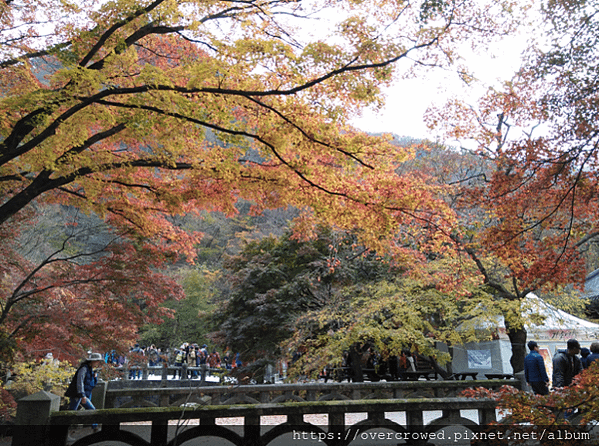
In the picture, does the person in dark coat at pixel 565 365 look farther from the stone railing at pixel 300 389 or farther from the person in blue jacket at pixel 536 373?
the stone railing at pixel 300 389

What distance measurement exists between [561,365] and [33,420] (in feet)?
23.4

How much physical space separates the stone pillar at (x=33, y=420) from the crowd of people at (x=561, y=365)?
6.95m

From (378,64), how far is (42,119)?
12.1ft

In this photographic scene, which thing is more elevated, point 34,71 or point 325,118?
point 34,71

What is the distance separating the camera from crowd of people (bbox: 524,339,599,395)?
21.8ft

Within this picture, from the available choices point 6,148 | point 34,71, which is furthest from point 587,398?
point 34,71

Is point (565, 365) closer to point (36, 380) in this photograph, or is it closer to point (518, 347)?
point (518, 347)

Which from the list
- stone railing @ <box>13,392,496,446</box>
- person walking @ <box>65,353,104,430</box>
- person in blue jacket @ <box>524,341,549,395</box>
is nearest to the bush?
person walking @ <box>65,353,104,430</box>

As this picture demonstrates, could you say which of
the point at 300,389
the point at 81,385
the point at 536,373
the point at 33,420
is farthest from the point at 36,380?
the point at 536,373

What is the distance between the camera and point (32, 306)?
26.6 feet

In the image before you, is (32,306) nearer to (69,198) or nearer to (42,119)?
(69,198)

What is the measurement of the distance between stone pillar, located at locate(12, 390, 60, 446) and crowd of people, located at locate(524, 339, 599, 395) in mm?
6949

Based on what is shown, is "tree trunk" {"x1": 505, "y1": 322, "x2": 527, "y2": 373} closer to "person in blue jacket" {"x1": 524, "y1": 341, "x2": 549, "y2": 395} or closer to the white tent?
the white tent

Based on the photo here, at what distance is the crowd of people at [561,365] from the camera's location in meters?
6.66
